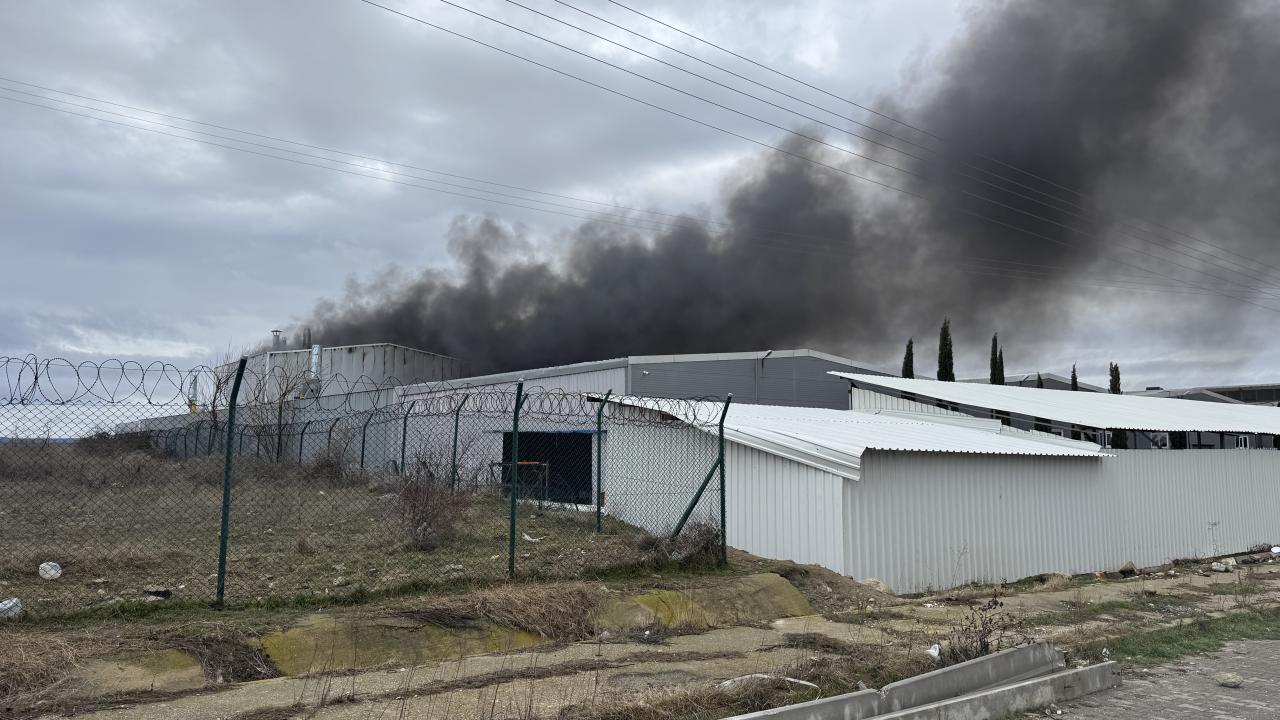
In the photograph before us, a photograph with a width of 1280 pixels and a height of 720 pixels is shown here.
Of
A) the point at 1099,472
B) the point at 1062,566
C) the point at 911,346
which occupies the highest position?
the point at 911,346

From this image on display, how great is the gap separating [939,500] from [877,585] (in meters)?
2.24

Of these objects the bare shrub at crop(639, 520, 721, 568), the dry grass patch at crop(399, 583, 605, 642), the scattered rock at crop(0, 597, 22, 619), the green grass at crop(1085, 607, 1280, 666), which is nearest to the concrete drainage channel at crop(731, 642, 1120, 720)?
the green grass at crop(1085, 607, 1280, 666)

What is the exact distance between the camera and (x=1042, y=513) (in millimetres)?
15641

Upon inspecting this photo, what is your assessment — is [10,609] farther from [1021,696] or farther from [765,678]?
[1021,696]

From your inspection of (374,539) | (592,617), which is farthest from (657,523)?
(592,617)

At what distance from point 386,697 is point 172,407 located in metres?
3.33

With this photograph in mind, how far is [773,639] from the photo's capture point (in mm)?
8836

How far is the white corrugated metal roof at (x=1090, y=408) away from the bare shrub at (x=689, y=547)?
41.0 feet

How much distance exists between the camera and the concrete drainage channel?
19.0ft

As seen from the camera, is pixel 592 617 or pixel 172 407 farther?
pixel 592 617

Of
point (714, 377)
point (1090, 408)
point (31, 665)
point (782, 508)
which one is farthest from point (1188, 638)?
point (714, 377)

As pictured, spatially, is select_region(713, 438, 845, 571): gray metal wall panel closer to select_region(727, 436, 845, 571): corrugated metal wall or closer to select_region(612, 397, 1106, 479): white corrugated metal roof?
select_region(727, 436, 845, 571): corrugated metal wall

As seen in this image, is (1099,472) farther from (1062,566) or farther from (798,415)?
(798,415)

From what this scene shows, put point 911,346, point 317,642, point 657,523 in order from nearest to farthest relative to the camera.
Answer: point 317,642
point 657,523
point 911,346
